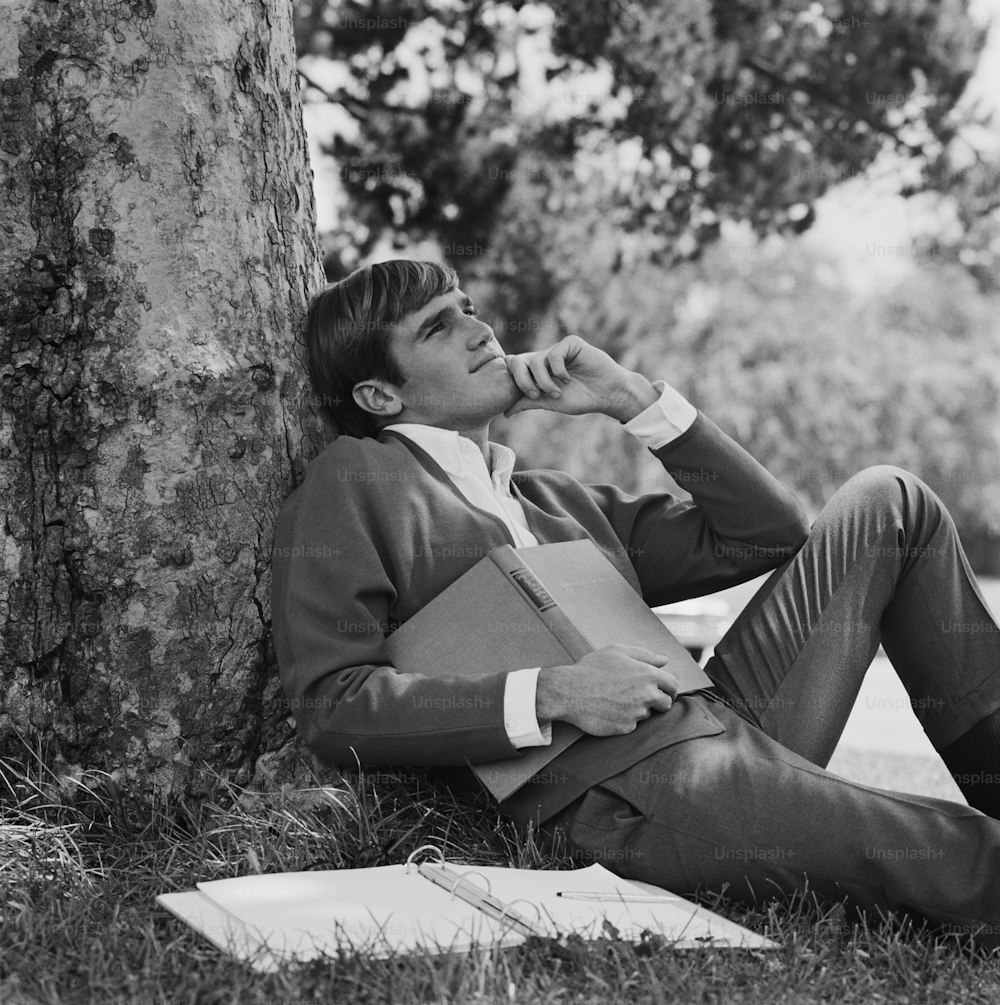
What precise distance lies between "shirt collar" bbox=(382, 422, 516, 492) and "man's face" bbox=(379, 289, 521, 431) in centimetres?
5

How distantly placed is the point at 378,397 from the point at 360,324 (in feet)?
0.60

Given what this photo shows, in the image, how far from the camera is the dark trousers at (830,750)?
7.36 feet

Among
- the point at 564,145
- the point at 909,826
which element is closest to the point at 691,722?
the point at 909,826

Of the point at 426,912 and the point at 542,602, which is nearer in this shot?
the point at 426,912

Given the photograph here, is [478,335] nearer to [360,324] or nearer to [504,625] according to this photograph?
[360,324]

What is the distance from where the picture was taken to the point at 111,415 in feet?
8.67

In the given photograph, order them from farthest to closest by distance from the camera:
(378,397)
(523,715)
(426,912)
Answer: (378,397), (523,715), (426,912)

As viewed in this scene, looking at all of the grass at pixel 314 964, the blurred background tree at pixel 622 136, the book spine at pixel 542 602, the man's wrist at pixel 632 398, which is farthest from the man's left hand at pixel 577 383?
the blurred background tree at pixel 622 136

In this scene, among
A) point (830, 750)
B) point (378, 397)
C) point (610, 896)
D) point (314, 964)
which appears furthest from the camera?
point (378, 397)

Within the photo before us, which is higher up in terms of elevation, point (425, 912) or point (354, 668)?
point (354, 668)

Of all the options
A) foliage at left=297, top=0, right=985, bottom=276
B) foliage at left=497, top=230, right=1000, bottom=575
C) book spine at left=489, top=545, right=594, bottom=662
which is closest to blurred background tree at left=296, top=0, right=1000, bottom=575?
foliage at left=297, top=0, right=985, bottom=276

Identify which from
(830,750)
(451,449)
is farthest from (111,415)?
(830,750)

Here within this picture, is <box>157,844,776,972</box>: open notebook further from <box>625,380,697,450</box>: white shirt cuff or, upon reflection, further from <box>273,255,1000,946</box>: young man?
<box>625,380,697,450</box>: white shirt cuff

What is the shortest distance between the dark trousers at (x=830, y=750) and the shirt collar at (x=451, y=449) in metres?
0.69
